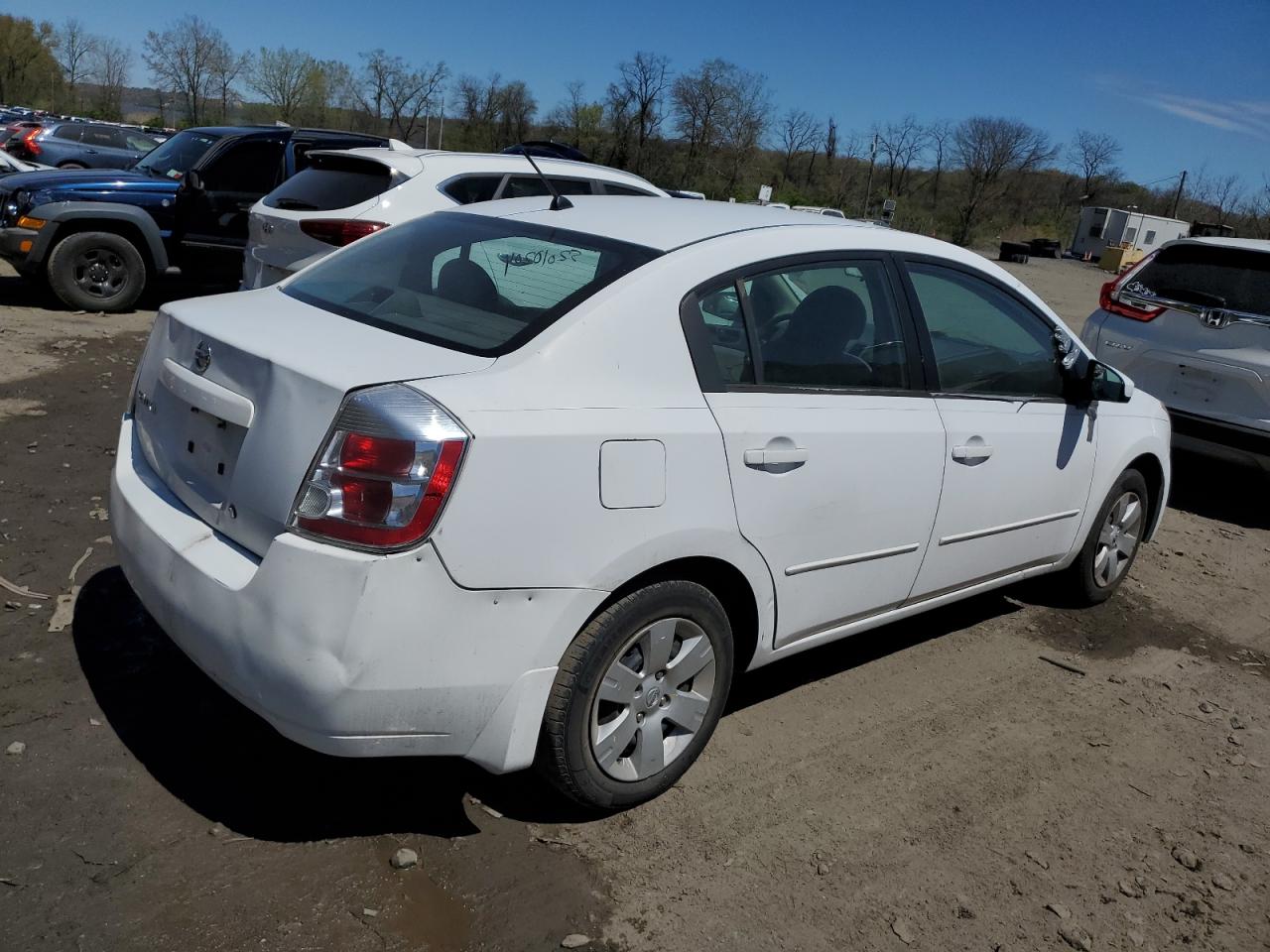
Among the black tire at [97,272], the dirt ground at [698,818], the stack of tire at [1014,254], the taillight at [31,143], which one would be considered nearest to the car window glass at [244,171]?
the black tire at [97,272]

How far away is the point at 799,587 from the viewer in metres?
3.43

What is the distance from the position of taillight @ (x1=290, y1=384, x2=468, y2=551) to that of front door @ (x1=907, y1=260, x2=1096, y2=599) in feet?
6.58

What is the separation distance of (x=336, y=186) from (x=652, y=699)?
18.8 feet

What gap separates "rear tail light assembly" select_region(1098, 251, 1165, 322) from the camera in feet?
24.8

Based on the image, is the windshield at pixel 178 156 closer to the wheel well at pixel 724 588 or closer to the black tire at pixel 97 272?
the black tire at pixel 97 272

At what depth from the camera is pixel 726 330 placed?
127 inches

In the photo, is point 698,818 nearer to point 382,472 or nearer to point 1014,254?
point 382,472

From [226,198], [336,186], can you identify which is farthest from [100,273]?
[336,186]

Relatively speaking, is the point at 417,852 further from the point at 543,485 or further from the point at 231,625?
the point at 543,485

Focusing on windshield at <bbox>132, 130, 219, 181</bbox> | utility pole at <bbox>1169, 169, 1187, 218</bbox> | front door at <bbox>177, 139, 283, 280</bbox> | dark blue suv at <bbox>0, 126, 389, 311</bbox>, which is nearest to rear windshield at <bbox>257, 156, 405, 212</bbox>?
dark blue suv at <bbox>0, 126, 389, 311</bbox>

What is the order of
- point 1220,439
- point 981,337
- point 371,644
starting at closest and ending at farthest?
point 371,644 < point 981,337 < point 1220,439

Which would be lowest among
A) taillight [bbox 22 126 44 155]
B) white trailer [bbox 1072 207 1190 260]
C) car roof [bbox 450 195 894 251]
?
taillight [bbox 22 126 44 155]

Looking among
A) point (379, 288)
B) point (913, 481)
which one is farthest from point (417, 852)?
point (913, 481)

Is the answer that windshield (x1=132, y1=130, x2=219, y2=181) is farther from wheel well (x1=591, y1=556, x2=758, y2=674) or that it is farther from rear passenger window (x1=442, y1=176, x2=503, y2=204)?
wheel well (x1=591, y1=556, x2=758, y2=674)
